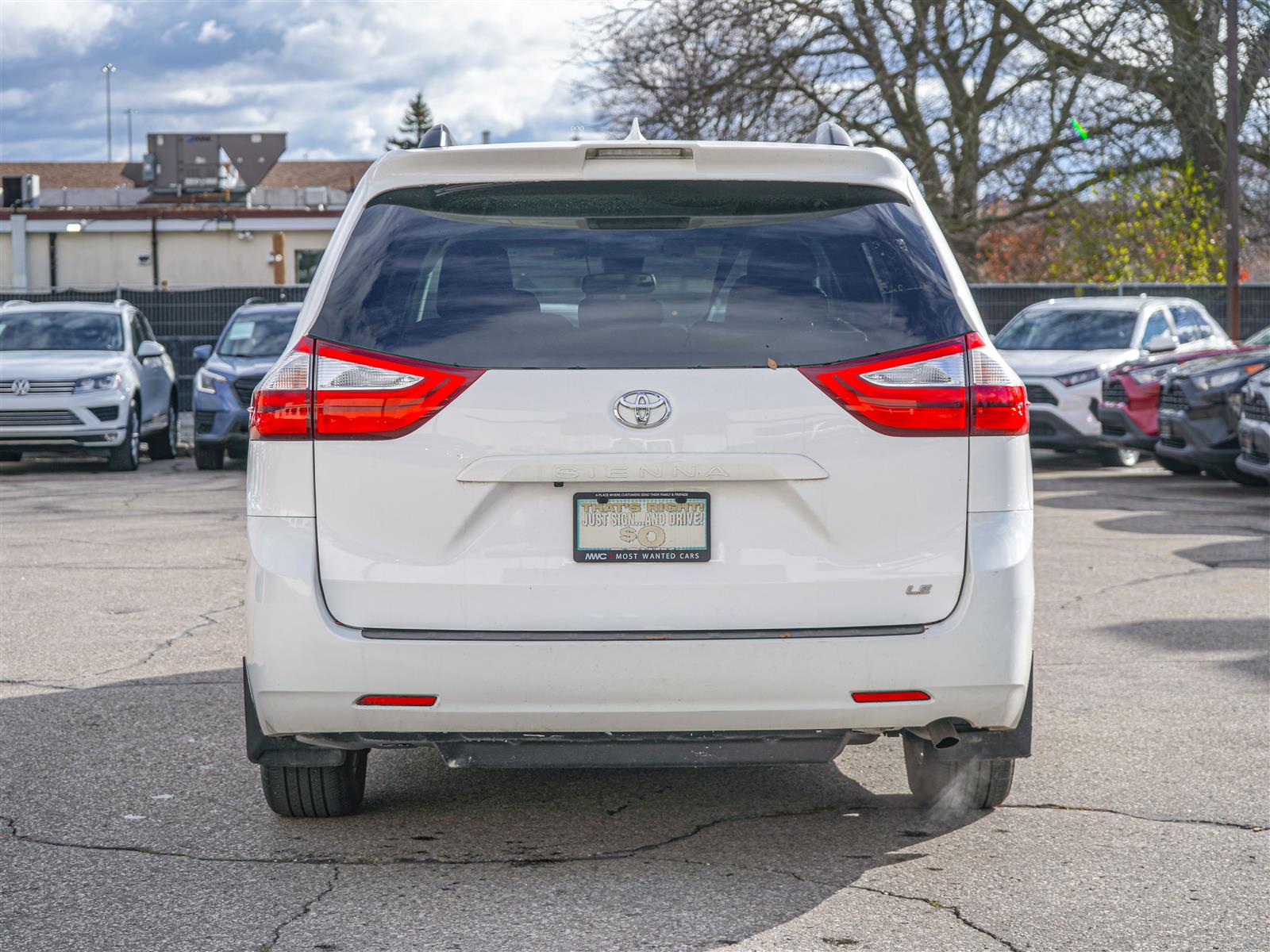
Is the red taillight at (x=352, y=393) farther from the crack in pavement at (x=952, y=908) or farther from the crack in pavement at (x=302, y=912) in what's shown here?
the crack in pavement at (x=952, y=908)

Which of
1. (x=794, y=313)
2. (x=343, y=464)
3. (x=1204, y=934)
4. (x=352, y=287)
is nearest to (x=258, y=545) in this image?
(x=343, y=464)

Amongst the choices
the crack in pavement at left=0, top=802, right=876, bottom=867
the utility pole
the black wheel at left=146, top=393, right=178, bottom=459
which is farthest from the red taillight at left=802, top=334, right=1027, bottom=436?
the utility pole

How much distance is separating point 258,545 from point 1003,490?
6.04ft

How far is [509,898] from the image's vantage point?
4.02 meters

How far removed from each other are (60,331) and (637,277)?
1530 cm

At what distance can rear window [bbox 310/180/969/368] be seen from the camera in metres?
3.92

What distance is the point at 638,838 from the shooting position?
14.9ft

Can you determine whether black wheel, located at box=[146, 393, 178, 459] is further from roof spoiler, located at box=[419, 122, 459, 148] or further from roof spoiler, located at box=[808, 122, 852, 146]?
roof spoiler, located at box=[808, 122, 852, 146]

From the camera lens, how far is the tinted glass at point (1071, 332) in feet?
60.6

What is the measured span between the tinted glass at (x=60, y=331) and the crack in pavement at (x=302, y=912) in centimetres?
1450

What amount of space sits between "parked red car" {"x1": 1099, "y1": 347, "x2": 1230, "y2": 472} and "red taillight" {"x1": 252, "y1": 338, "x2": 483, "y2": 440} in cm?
1343

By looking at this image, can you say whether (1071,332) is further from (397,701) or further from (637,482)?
(397,701)

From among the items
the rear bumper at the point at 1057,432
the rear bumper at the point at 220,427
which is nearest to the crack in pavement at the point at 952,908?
the rear bumper at the point at 1057,432

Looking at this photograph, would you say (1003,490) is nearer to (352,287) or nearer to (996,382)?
(996,382)
